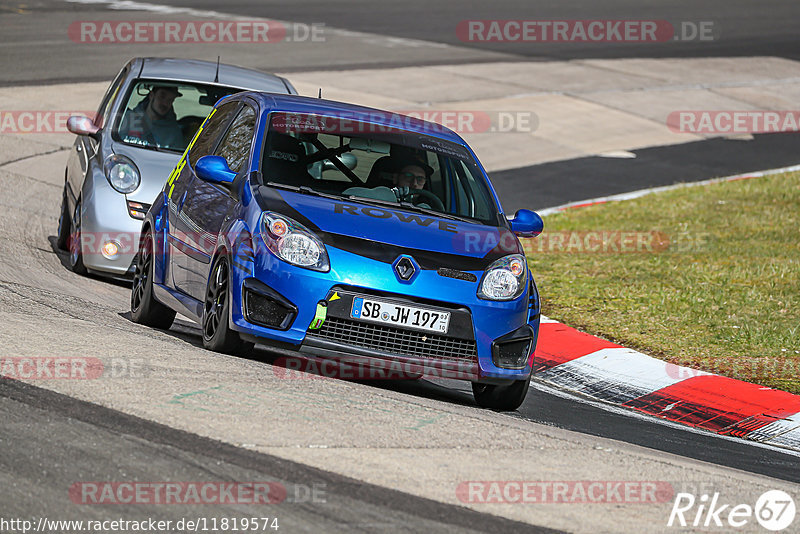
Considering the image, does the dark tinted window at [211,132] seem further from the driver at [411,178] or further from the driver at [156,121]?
the driver at [156,121]

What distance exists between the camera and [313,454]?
16.8 feet

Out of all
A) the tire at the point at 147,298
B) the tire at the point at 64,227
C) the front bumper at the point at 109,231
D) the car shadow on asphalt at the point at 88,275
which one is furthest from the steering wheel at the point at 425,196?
the tire at the point at 64,227

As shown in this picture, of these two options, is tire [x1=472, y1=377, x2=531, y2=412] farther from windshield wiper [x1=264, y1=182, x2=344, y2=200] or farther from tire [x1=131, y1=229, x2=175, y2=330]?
tire [x1=131, y1=229, x2=175, y2=330]

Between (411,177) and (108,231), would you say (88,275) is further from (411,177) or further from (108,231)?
(411,177)

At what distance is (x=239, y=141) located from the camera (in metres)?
7.88

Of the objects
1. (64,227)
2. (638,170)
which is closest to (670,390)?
(64,227)

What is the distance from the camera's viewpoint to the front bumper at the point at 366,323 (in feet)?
21.6

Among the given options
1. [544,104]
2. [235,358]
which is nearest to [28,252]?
[235,358]

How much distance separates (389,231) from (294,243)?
0.54 metres

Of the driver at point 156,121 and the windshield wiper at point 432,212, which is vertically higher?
the driver at point 156,121

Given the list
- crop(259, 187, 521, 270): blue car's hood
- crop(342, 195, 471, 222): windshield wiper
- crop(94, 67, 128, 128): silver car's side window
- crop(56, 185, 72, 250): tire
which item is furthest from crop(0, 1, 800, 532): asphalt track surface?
crop(94, 67, 128, 128): silver car's side window

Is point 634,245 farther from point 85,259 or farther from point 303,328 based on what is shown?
point 303,328

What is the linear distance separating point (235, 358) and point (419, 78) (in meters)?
15.7

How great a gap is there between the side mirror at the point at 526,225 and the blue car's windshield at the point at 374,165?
16 centimetres
